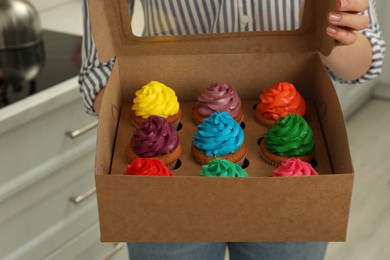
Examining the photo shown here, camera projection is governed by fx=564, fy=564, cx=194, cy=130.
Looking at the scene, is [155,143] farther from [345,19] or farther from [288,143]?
[345,19]

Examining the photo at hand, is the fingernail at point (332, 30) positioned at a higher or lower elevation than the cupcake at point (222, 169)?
higher

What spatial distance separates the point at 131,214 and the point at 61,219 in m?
0.90

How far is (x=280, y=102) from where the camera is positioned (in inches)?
40.3

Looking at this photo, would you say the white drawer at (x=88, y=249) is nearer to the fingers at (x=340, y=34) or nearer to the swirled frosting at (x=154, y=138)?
the swirled frosting at (x=154, y=138)

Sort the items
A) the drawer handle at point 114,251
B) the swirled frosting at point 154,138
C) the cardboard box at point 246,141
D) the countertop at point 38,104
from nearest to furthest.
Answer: the cardboard box at point 246,141, the swirled frosting at point 154,138, the countertop at point 38,104, the drawer handle at point 114,251

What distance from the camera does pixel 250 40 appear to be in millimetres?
1021

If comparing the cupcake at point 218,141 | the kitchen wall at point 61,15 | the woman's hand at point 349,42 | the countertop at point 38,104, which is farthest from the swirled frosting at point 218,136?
the kitchen wall at point 61,15

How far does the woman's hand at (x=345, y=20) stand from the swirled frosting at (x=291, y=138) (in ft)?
0.53

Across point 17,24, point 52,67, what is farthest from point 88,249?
point 17,24

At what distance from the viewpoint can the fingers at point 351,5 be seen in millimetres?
880

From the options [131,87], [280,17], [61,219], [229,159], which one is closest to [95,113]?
[131,87]

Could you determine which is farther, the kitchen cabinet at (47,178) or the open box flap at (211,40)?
the kitchen cabinet at (47,178)

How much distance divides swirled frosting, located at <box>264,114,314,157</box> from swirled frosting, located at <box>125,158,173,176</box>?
20 cm

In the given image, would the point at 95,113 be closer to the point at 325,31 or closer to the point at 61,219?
the point at 325,31
